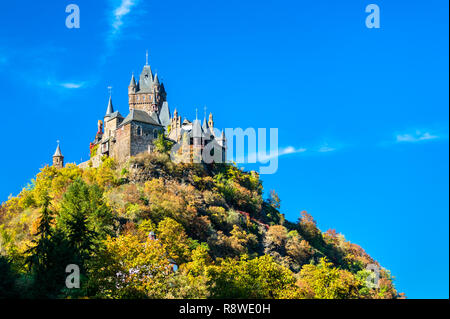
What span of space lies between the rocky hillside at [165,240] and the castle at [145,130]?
2.92m

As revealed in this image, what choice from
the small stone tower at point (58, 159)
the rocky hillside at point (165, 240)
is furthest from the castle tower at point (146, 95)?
the rocky hillside at point (165, 240)

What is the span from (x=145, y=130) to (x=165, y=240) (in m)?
27.3

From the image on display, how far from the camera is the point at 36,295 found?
4297 centimetres

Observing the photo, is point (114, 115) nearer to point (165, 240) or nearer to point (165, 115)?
point (165, 115)

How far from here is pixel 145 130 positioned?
8981 centimetres

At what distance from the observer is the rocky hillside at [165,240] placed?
156 ft

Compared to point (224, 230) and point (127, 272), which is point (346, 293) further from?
point (224, 230)

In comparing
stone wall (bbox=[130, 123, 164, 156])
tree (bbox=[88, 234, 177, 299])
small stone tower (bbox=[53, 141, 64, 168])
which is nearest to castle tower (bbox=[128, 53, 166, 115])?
small stone tower (bbox=[53, 141, 64, 168])

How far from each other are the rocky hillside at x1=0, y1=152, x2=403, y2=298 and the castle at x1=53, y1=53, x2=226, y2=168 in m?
2.92

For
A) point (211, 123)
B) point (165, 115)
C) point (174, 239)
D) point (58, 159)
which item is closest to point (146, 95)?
point (165, 115)
